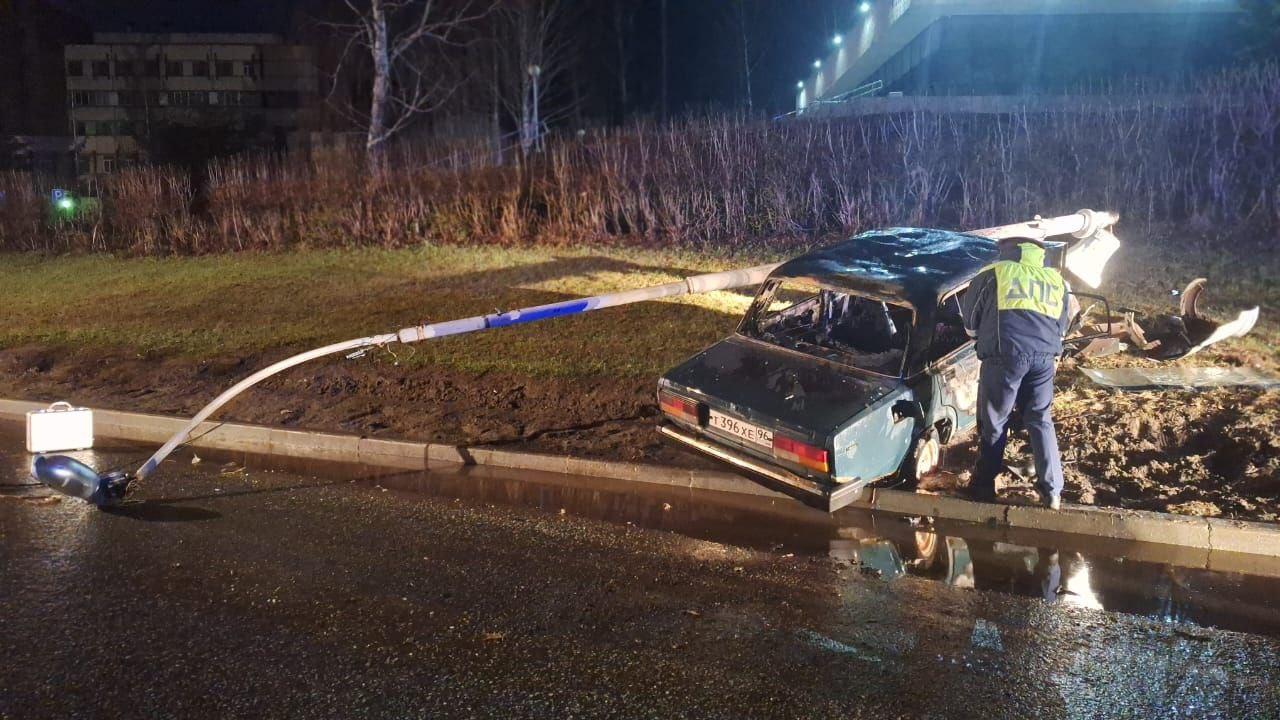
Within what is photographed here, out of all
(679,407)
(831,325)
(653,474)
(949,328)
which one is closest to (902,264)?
(949,328)

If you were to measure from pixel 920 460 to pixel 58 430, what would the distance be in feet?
20.5

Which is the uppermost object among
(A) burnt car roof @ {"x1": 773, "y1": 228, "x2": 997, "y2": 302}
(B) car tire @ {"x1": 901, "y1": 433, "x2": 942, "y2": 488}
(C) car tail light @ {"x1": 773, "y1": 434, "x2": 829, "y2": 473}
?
(A) burnt car roof @ {"x1": 773, "y1": 228, "x2": 997, "y2": 302}

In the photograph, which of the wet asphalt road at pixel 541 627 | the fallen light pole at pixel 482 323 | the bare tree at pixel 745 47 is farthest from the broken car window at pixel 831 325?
the bare tree at pixel 745 47

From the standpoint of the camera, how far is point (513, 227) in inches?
654

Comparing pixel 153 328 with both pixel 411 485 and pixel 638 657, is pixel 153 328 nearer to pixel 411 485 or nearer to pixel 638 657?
pixel 411 485

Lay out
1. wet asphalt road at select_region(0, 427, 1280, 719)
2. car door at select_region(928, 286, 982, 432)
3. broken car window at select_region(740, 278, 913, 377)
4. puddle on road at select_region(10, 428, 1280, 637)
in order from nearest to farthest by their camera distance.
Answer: wet asphalt road at select_region(0, 427, 1280, 719), puddle on road at select_region(10, 428, 1280, 637), car door at select_region(928, 286, 982, 432), broken car window at select_region(740, 278, 913, 377)

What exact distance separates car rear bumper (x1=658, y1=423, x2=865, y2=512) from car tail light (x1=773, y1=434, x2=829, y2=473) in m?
0.11

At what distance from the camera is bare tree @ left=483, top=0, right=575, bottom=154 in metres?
36.4

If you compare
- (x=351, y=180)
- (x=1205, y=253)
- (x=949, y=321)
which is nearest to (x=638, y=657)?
(x=949, y=321)

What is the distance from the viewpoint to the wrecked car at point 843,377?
6059 mm

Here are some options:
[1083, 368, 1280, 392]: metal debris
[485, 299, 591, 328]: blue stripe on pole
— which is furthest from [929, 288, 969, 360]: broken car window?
[485, 299, 591, 328]: blue stripe on pole

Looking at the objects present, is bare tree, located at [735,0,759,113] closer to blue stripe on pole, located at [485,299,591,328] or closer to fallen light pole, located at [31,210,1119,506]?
fallen light pole, located at [31,210,1119,506]

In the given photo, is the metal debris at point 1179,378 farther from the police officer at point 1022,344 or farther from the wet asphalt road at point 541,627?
the wet asphalt road at point 541,627

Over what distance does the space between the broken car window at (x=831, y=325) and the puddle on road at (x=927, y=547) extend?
1.13m
